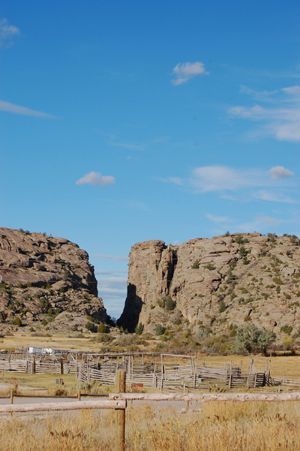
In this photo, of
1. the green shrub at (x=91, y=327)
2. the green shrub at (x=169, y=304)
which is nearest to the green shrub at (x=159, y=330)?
the green shrub at (x=169, y=304)

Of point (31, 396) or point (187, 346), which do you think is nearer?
point (31, 396)

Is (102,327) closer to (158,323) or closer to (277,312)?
(158,323)

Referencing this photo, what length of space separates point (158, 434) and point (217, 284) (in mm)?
86497

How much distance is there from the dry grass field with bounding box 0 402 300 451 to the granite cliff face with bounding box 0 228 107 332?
251 ft

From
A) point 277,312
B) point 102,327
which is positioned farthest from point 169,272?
point 277,312

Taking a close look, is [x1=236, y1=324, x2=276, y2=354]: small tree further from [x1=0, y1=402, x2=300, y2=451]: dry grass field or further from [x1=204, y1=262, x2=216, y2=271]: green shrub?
[x1=0, y1=402, x2=300, y2=451]: dry grass field

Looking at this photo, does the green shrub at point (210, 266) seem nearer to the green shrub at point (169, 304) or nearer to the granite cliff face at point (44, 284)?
the green shrub at point (169, 304)

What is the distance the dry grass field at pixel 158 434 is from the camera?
990cm

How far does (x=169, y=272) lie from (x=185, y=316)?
11.6 m

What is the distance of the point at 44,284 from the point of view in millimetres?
104000

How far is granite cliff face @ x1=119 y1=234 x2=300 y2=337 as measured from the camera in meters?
83.4

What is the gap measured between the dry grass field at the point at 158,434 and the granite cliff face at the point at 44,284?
76498mm

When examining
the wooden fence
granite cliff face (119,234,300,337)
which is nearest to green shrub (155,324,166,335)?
granite cliff face (119,234,300,337)

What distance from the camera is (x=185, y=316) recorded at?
318ft
